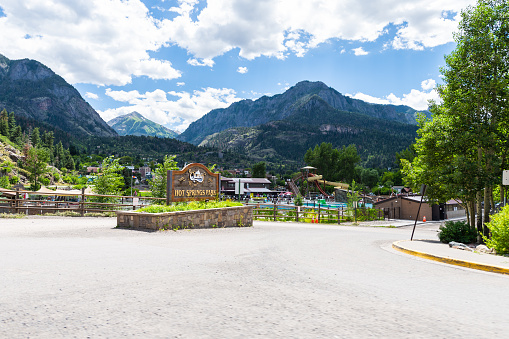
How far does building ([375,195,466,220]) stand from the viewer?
49.3 metres

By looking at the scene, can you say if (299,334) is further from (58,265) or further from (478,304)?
(58,265)

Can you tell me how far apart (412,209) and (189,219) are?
42.6 m

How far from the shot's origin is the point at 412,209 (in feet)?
162

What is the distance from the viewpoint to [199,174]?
18984 millimetres

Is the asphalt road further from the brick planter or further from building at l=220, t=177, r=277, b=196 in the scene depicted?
building at l=220, t=177, r=277, b=196

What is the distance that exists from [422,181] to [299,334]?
15.9 metres

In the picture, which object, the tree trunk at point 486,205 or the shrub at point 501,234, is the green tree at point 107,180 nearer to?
the tree trunk at point 486,205

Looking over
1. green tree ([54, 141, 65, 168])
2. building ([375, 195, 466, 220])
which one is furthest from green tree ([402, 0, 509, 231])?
green tree ([54, 141, 65, 168])

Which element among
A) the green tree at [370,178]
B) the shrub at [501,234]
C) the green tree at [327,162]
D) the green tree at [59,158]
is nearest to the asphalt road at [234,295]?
the shrub at [501,234]

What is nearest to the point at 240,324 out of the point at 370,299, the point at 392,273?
the point at 370,299

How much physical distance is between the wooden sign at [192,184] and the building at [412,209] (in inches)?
1395

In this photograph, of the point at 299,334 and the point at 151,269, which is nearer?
the point at 299,334

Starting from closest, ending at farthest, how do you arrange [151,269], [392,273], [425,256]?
[151,269]
[392,273]
[425,256]

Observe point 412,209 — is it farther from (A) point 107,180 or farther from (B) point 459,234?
(A) point 107,180
